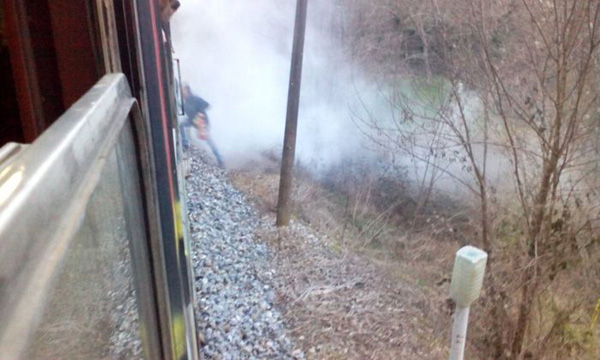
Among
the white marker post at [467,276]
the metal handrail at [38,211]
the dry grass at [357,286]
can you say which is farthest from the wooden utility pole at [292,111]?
the metal handrail at [38,211]

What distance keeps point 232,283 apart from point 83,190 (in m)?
5.36

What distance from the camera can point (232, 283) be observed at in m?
5.80

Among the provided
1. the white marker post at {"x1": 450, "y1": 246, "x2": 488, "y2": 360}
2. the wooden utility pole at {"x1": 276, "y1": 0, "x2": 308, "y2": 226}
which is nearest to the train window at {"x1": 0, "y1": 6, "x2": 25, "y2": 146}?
the white marker post at {"x1": 450, "y1": 246, "x2": 488, "y2": 360}

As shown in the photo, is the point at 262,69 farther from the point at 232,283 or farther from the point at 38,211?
the point at 38,211

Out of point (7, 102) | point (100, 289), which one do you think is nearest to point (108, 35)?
point (7, 102)

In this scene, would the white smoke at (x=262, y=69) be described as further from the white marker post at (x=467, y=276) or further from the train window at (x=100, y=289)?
the train window at (x=100, y=289)

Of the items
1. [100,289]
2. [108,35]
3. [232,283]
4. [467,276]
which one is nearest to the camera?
[100,289]

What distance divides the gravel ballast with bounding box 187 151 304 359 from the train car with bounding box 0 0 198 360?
282 cm

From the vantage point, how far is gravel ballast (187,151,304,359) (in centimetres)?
468

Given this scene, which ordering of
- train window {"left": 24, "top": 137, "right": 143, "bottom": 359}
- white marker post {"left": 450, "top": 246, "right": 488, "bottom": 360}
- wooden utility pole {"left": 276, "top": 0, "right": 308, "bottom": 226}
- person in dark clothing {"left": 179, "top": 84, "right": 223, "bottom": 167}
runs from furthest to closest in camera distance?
person in dark clothing {"left": 179, "top": 84, "right": 223, "bottom": 167} → wooden utility pole {"left": 276, "top": 0, "right": 308, "bottom": 226} → white marker post {"left": 450, "top": 246, "right": 488, "bottom": 360} → train window {"left": 24, "top": 137, "right": 143, "bottom": 359}

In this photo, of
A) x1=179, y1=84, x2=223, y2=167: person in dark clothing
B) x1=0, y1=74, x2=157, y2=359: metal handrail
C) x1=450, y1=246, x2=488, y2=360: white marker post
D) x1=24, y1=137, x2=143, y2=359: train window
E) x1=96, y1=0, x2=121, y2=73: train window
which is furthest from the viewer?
x1=179, y1=84, x2=223, y2=167: person in dark clothing

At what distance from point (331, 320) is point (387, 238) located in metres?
4.44

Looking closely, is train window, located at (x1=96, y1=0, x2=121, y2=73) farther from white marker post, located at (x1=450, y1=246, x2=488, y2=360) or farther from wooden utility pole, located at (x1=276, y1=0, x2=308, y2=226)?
wooden utility pole, located at (x1=276, y1=0, x2=308, y2=226)

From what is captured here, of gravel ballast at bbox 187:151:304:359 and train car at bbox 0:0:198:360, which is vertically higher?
train car at bbox 0:0:198:360
